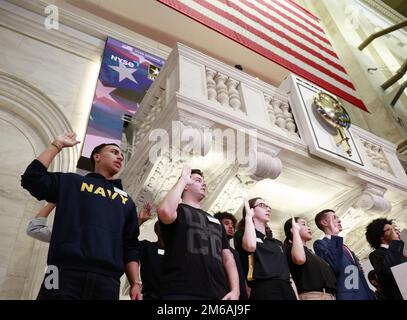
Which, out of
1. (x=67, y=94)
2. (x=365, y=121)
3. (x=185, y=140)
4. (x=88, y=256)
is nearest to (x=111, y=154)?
(x=88, y=256)

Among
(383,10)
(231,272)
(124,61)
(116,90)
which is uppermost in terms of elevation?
(383,10)

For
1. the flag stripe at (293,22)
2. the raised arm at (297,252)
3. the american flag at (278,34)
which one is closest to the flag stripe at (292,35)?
the american flag at (278,34)

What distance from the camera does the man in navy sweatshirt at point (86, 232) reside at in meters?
1.88

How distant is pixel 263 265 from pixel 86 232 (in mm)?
1471

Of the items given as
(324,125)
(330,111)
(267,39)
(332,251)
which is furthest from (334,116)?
(332,251)

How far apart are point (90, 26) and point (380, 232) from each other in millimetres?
6295

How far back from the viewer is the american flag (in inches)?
211

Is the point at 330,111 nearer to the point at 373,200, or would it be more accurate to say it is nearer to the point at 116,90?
the point at 373,200

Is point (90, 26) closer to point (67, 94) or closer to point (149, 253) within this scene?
point (67, 94)

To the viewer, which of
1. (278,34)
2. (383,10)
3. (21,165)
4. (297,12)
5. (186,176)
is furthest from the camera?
(383,10)

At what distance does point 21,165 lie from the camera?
4.80 meters

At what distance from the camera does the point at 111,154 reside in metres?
2.61

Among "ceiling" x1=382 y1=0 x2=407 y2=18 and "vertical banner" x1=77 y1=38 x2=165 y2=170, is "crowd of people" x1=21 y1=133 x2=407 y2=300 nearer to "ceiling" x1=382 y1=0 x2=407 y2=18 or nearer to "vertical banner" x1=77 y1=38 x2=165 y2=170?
"vertical banner" x1=77 y1=38 x2=165 y2=170

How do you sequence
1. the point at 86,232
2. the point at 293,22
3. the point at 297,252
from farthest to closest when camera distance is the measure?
the point at 293,22
the point at 297,252
the point at 86,232
